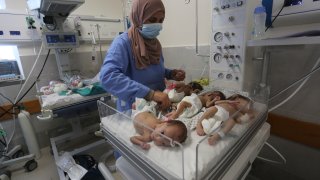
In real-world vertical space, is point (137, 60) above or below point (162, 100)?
above

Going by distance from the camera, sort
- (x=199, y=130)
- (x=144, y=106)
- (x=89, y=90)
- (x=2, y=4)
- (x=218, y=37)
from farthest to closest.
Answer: (x=2, y=4) < (x=89, y=90) < (x=218, y=37) < (x=144, y=106) < (x=199, y=130)

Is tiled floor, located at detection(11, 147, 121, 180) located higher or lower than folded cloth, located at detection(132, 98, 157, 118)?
lower

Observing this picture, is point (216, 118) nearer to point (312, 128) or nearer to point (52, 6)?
point (312, 128)

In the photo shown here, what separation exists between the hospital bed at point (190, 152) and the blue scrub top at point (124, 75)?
0.13 metres

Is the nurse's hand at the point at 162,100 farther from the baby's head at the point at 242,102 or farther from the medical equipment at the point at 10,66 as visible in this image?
the medical equipment at the point at 10,66

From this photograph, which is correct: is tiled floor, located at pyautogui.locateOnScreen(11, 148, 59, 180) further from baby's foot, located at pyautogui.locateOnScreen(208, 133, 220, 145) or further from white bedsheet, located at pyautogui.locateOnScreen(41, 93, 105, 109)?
baby's foot, located at pyautogui.locateOnScreen(208, 133, 220, 145)

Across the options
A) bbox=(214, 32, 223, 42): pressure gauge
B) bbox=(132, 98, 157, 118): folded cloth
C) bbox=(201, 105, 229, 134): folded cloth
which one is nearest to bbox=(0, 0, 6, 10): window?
bbox=(132, 98, 157, 118): folded cloth

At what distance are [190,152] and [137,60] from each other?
0.71m

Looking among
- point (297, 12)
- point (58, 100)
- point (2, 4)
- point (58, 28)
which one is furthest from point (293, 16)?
point (2, 4)

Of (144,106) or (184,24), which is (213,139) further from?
(184,24)

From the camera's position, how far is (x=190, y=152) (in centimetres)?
60

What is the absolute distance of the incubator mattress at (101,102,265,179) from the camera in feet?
1.76

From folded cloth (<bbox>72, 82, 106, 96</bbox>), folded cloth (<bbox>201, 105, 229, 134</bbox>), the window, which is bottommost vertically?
folded cloth (<bbox>72, 82, 106, 96</bbox>)

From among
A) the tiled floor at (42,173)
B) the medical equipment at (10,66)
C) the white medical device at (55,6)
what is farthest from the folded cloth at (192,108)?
the medical equipment at (10,66)
